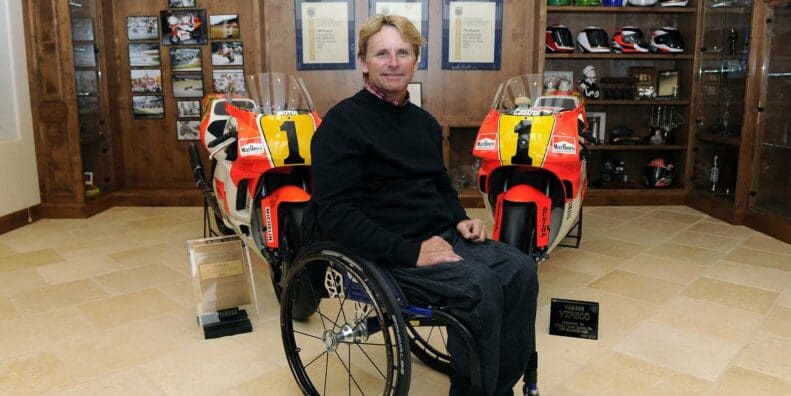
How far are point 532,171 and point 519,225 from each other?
286mm

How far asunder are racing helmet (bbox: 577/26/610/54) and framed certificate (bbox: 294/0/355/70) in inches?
77.8

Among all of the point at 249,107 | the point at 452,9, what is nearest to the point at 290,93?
the point at 249,107

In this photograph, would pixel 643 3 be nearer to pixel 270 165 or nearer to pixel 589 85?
pixel 589 85

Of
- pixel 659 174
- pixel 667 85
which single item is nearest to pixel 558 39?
pixel 667 85

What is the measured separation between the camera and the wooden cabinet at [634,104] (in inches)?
198

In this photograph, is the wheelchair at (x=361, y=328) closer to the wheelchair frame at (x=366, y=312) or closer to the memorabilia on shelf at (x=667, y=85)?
the wheelchair frame at (x=366, y=312)

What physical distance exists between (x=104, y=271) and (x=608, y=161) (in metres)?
4.21

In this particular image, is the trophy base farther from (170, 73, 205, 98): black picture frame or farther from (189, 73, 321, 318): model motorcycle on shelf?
(170, 73, 205, 98): black picture frame

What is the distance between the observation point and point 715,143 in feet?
15.8

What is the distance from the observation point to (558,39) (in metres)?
5.02

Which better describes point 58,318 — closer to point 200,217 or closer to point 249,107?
point 249,107

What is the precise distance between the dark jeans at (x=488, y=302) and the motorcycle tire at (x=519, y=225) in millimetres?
1062

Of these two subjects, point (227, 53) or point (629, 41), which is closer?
point (629, 41)

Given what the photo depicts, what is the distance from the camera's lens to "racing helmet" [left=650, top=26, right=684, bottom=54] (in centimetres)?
503
